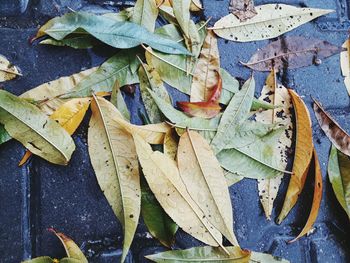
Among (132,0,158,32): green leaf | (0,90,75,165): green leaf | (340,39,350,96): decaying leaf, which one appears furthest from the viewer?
(340,39,350,96): decaying leaf

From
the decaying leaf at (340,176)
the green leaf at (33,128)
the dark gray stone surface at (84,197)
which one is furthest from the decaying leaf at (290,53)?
the green leaf at (33,128)

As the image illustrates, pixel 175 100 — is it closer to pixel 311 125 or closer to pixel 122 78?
pixel 122 78

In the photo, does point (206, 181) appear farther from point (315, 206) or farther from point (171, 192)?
point (315, 206)

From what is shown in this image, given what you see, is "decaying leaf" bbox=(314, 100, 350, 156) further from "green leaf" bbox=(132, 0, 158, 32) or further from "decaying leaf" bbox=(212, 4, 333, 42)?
"green leaf" bbox=(132, 0, 158, 32)

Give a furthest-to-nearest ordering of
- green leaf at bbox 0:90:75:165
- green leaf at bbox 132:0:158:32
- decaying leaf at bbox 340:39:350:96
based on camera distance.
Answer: decaying leaf at bbox 340:39:350:96 < green leaf at bbox 132:0:158:32 < green leaf at bbox 0:90:75:165

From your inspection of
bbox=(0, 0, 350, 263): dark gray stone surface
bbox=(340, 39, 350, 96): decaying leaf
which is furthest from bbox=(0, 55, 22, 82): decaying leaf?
bbox=(340, 39, 350, 96): decaying leaf


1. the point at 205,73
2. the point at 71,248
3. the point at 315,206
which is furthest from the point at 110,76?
the point at 315,206
